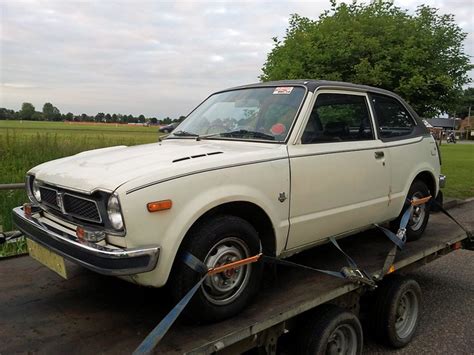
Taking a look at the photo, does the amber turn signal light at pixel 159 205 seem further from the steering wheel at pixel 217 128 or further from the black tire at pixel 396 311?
the black tire at pixel 396 311

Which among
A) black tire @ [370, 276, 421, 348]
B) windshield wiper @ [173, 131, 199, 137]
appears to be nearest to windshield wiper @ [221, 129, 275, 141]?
windshield wiper @ [173, 131, 199, 137]

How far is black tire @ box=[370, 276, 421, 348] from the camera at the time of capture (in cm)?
357

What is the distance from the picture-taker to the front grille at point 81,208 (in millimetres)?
2541

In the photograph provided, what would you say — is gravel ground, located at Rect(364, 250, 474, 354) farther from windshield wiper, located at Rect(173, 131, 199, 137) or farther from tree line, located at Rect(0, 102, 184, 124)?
tree line, located at Rect(0, 102, 184, 124)

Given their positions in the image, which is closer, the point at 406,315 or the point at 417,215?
the point at 406,315

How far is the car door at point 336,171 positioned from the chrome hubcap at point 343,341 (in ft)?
2.17

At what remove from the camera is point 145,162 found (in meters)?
2.77

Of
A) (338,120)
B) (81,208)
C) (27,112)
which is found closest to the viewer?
(81,208)

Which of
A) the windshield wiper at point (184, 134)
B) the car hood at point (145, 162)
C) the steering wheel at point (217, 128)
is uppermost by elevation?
the steering wheel at point (217, 128)

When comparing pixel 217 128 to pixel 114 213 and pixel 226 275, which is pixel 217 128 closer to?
pixel 226 275

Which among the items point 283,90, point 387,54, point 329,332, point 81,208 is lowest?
point 329,332

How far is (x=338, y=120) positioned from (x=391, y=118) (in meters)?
0.98

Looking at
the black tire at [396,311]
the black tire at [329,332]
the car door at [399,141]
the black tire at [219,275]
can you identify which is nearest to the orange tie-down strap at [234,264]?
the black tire at [219,275]

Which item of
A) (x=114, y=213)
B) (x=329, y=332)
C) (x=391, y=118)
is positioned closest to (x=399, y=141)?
(x=391, y=118)
